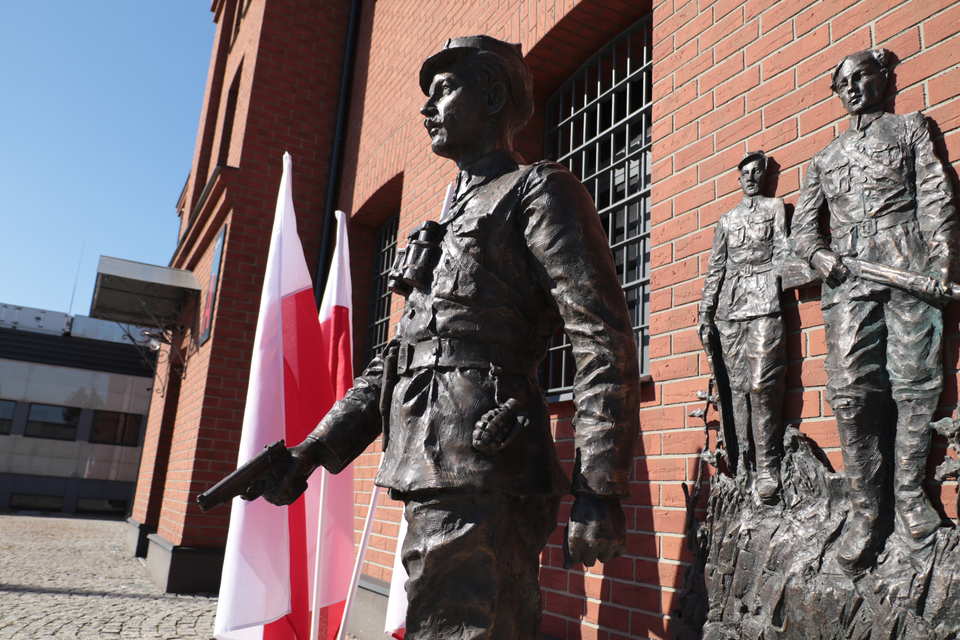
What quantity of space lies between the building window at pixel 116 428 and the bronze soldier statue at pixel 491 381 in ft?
77.5

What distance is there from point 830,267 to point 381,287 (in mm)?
5528

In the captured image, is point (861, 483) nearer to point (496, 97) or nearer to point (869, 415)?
Result: point (869, 415)

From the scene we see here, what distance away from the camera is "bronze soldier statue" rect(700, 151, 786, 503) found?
2629 mm

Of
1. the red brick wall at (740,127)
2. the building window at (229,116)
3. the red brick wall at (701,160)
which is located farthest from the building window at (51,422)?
the red brick wall at (740,127)

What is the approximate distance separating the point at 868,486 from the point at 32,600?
6.62 meters

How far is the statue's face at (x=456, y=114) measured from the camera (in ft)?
7.18

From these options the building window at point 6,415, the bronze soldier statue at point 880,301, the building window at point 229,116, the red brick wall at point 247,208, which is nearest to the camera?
the bronze soldier statue at point 880,301

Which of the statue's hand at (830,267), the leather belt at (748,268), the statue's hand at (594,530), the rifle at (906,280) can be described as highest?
the leather belt at (748,268)

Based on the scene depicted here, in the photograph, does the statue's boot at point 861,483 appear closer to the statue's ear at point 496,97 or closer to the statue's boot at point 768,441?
the statue's boot at point 768,441

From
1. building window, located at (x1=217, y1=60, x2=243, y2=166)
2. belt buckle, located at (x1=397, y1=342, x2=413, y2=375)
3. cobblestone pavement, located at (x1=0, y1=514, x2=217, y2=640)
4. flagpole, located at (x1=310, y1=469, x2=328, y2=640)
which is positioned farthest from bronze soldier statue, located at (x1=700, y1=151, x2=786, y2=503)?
building window, located at (x1=217, y1=60, x2=243, y2=166)

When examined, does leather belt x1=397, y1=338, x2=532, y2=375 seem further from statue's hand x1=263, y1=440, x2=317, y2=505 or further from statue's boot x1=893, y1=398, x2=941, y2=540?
statue's boot x1=893, y1=398, x2=941, y2=540

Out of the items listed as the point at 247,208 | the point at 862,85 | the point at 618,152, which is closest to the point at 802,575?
the point at 862,85

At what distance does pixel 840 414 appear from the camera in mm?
2326

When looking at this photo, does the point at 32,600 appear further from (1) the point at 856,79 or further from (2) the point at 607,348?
(1) the point at 856,79
